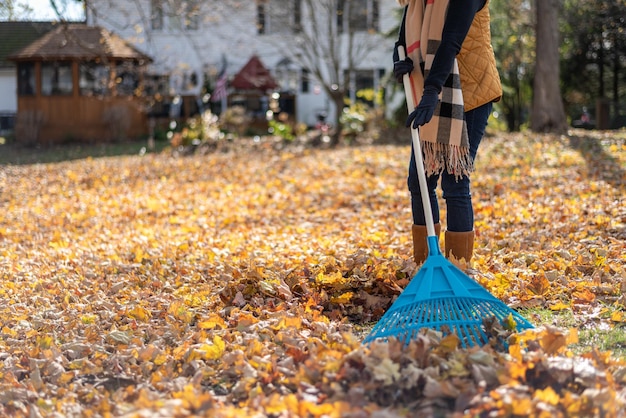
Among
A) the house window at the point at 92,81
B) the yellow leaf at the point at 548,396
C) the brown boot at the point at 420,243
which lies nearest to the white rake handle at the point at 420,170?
the brown boot at the point at 420,243

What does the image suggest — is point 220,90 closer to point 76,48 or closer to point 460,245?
point 76,48

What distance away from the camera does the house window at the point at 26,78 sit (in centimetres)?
2422

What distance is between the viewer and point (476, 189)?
9.29 meters

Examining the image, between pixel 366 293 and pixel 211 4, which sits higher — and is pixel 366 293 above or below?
below

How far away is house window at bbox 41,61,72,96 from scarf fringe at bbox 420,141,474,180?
2162 cm

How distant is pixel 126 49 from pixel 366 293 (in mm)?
21608

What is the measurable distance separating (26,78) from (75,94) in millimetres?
2049

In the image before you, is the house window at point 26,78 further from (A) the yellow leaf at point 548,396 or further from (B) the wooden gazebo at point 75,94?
(A) the yellow leaf at point 548,396

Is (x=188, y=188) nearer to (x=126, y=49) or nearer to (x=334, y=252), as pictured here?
(x=334, y=252)

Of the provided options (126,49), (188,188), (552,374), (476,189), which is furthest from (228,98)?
(552,374)

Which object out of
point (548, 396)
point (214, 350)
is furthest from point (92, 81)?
point (548, 396)

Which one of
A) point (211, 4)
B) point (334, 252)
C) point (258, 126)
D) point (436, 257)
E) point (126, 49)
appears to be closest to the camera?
point (436, 257)

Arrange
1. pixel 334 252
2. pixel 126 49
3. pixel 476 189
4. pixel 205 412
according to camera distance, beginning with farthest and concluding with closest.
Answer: pixel 126 49
pixel 476 189
pixel 334 252
pixel 205 412

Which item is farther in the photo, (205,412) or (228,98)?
(228,98)
